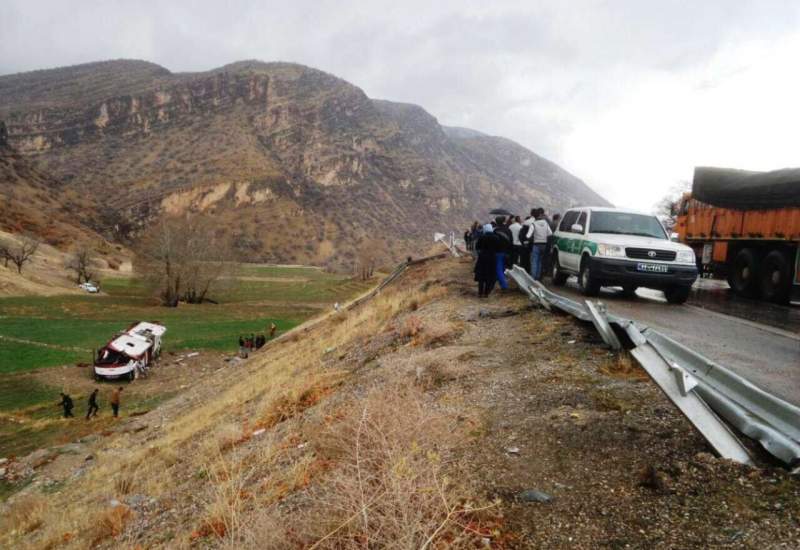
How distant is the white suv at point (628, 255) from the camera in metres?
11.3

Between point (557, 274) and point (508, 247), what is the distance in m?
2.62

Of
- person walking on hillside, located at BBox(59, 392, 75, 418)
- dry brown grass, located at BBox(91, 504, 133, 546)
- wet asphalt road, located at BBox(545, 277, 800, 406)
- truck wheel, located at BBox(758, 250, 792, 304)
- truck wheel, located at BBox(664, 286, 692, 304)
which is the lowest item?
person walking on hillside, located at BBox(59, 392, 75, 418)

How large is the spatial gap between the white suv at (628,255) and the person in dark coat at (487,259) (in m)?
1.91

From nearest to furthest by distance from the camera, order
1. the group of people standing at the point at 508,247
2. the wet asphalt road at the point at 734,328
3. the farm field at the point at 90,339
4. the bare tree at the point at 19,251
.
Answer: the wet asphalt road at the point at 734,328, the group of people standing at the point at 508,247, the farm field at the point at 90,339, the bare tree at the point at 19,251

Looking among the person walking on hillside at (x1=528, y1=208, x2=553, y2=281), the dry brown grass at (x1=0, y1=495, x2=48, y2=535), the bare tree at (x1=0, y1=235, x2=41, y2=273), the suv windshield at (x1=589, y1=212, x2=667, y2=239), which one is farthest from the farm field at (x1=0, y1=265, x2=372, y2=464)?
the suv windshield at (x1=589, y1=212, x2=667, y2=239)

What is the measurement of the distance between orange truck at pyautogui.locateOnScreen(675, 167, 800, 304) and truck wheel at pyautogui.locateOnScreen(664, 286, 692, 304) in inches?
121

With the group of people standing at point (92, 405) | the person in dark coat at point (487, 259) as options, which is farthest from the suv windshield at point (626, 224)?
the group of people standing at point (92, 405)

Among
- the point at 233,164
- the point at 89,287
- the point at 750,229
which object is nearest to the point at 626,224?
the point at 750,229

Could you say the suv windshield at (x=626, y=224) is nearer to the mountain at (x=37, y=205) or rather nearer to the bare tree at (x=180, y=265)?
the bare tree at (x=180, y=265)

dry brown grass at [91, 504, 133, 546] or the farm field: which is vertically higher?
dry brown grass at [91, 504, 133, 546]

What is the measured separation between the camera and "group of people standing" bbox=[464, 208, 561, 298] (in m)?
12.2

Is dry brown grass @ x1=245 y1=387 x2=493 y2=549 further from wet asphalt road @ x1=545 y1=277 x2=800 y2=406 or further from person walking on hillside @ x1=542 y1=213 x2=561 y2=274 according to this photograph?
person walking on hillside @ x1=542 y1=213 x2=561 y2=274

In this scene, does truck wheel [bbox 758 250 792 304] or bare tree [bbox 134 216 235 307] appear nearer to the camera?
truck wheel [bbox 758 250 792 304]

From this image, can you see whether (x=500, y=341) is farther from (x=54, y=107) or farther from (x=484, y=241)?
(x=54, y=107)
